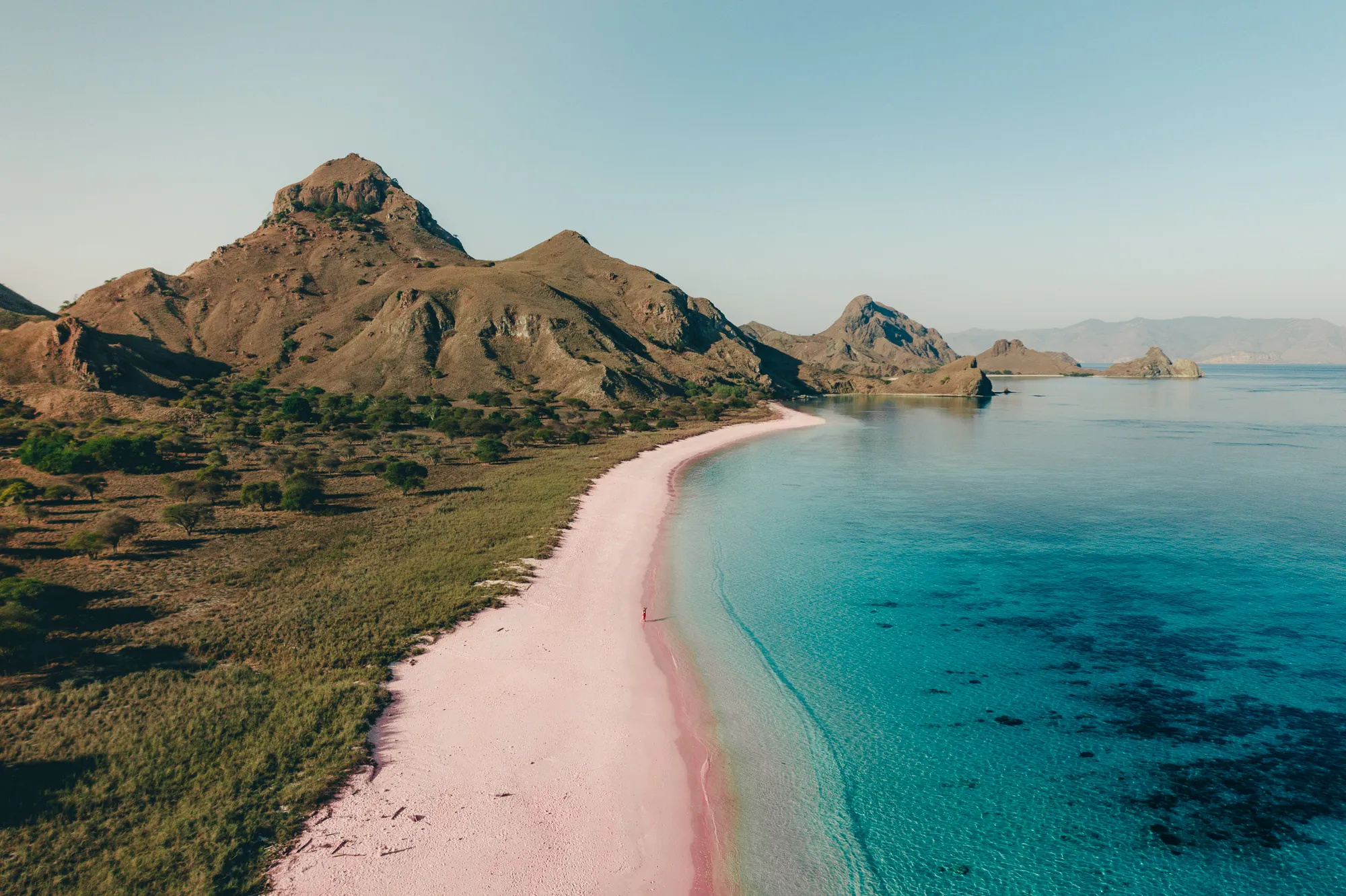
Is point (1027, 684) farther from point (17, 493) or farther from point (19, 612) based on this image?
point (17, 493)

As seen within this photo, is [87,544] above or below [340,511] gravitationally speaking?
above

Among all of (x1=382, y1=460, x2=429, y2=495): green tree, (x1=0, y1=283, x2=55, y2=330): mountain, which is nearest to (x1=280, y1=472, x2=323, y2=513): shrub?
(x1=382, y1=460, x2=429, y2=495): green tree

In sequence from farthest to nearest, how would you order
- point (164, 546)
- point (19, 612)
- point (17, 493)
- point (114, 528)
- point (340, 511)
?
point (340, 511)
point (17, 493)
point (164, 546)
point (114, 528)
point (19, 612)

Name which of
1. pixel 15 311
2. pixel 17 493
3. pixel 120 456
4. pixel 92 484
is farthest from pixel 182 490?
pixel 15 311

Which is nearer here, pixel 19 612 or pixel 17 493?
pixel 19 612

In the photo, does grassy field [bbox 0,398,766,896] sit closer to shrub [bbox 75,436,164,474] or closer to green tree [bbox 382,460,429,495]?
green tree [bbox 382,460,429,495]

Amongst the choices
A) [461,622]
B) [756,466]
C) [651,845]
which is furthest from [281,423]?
[651,845]
